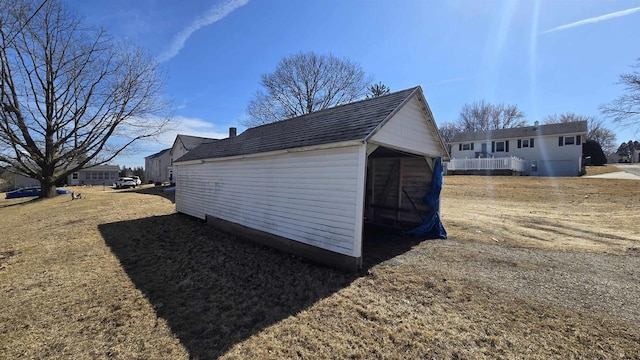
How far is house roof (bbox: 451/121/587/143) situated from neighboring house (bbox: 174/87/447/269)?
25283mm

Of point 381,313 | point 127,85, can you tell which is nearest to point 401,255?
point 381,313

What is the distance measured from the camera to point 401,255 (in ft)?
22.1

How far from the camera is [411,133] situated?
7.34m

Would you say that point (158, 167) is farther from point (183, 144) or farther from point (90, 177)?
point (90, 177)

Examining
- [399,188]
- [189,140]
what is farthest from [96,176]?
[399,188]

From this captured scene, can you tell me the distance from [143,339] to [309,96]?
95.0ft

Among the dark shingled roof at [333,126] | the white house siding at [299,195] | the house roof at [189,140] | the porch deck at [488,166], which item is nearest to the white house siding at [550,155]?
the porch deck at [488,166]

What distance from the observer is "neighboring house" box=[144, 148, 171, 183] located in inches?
1746

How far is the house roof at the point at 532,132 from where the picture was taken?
2569 centimetres

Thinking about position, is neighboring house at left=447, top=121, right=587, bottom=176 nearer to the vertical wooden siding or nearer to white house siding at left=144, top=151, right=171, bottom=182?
the vertical wooden siding

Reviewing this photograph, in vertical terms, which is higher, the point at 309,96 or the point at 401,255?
the point at 309,96

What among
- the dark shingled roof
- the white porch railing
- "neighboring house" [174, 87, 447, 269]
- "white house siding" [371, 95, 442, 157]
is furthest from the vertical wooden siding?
the white porch railing

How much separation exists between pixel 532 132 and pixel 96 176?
6656 cm

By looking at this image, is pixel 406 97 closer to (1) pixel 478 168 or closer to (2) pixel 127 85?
(2) pixel 127 85
